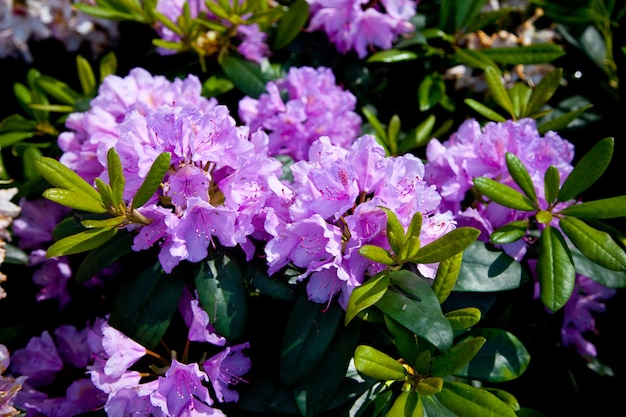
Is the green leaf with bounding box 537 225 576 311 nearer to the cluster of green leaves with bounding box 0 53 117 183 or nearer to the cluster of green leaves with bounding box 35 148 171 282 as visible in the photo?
the cluster of green leaves with bounding box 35 148 171 282

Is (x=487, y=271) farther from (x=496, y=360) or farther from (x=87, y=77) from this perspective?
(x=87, y=77)

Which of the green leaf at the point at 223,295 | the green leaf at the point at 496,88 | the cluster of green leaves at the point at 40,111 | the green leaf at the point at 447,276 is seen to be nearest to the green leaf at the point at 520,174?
the green leaf at the point at 447,276

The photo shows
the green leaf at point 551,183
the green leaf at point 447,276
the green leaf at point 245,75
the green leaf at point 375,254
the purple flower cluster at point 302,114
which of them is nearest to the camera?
the green leaf at point 375,254

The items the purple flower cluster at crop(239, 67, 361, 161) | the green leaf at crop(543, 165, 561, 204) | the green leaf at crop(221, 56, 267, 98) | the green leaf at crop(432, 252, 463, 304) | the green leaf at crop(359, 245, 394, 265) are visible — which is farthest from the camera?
the green leaf at crop(221, 56, 267, 98)

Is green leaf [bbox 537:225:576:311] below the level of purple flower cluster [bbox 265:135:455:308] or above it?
below

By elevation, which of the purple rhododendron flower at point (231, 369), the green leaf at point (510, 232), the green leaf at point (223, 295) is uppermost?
the green leaf at point (510, 232)

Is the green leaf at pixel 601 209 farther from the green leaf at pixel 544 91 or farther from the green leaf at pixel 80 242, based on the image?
the green leaf at pixel 80 242

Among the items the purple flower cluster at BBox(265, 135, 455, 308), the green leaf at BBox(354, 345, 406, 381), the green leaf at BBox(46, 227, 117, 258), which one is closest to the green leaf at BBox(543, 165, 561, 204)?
the purple flower cluster at BBox(265, 135, 455, 308)

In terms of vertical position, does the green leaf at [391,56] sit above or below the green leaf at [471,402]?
above
